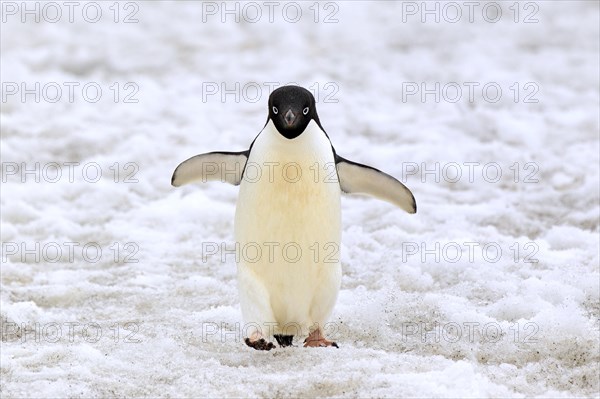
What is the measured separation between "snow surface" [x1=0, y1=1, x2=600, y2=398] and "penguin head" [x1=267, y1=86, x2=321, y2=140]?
0.90 metres

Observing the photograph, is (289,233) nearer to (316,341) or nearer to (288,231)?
(288,231)

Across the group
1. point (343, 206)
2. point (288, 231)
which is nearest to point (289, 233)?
point (288, 231)

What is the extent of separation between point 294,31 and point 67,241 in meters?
6.23

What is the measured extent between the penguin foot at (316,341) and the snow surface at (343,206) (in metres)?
0.13

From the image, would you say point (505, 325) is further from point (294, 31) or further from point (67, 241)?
point (294, 31)

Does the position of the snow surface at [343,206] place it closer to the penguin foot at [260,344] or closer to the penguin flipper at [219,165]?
the penguin foot at [260,344]

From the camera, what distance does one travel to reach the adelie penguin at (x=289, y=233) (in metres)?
3.77

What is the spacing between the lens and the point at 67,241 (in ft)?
18.5

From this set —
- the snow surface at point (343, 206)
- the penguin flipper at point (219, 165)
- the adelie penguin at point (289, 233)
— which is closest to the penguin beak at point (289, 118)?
the adelie penguin at point (289, 233)

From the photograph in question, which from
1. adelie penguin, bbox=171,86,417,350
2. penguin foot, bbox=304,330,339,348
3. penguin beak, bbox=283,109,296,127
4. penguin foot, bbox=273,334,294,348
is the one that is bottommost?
penguin foot, bbox=273,334,294,348

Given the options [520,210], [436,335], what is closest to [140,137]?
[520,210]

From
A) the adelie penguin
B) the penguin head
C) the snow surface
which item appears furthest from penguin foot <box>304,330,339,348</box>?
the penguin head

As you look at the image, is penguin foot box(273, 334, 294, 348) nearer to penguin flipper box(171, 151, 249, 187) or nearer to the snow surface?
the snow surface

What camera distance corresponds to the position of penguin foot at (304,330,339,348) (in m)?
3.87
